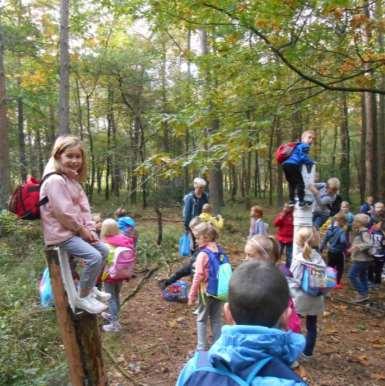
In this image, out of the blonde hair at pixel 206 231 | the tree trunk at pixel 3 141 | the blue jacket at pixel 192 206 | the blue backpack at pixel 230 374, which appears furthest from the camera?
the tree trunk at pixel 3 141

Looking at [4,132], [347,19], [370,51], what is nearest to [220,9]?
[347,19]

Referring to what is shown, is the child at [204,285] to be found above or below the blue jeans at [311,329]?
above

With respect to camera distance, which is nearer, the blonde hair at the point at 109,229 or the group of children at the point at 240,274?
the group of children at the point at 240,274

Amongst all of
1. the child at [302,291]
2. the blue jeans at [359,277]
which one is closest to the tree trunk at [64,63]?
the blue jeans at [359,277]

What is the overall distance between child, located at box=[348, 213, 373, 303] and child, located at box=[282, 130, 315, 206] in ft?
6.89

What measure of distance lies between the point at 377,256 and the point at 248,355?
8018 millimetres

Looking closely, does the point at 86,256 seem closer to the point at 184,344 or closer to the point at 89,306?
the point at 89,306

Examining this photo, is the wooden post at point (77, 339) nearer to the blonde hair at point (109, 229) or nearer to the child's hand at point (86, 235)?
the child's hand at point (86, 235)

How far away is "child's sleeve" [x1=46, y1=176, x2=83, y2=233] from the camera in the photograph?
3303 millimetres

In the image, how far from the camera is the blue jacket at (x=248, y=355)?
1.54m

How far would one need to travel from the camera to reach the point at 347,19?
21.6ft

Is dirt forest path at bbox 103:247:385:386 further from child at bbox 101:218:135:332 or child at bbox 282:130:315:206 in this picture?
Result: child at bbox 282:130:315:206

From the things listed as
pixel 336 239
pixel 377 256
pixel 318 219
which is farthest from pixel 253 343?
pixel 318 219

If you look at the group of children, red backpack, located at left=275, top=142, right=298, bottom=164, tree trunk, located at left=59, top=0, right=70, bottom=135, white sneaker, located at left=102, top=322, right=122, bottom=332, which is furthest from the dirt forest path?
tree trunk, located at left=59, top=0, right=70, bottom=135
